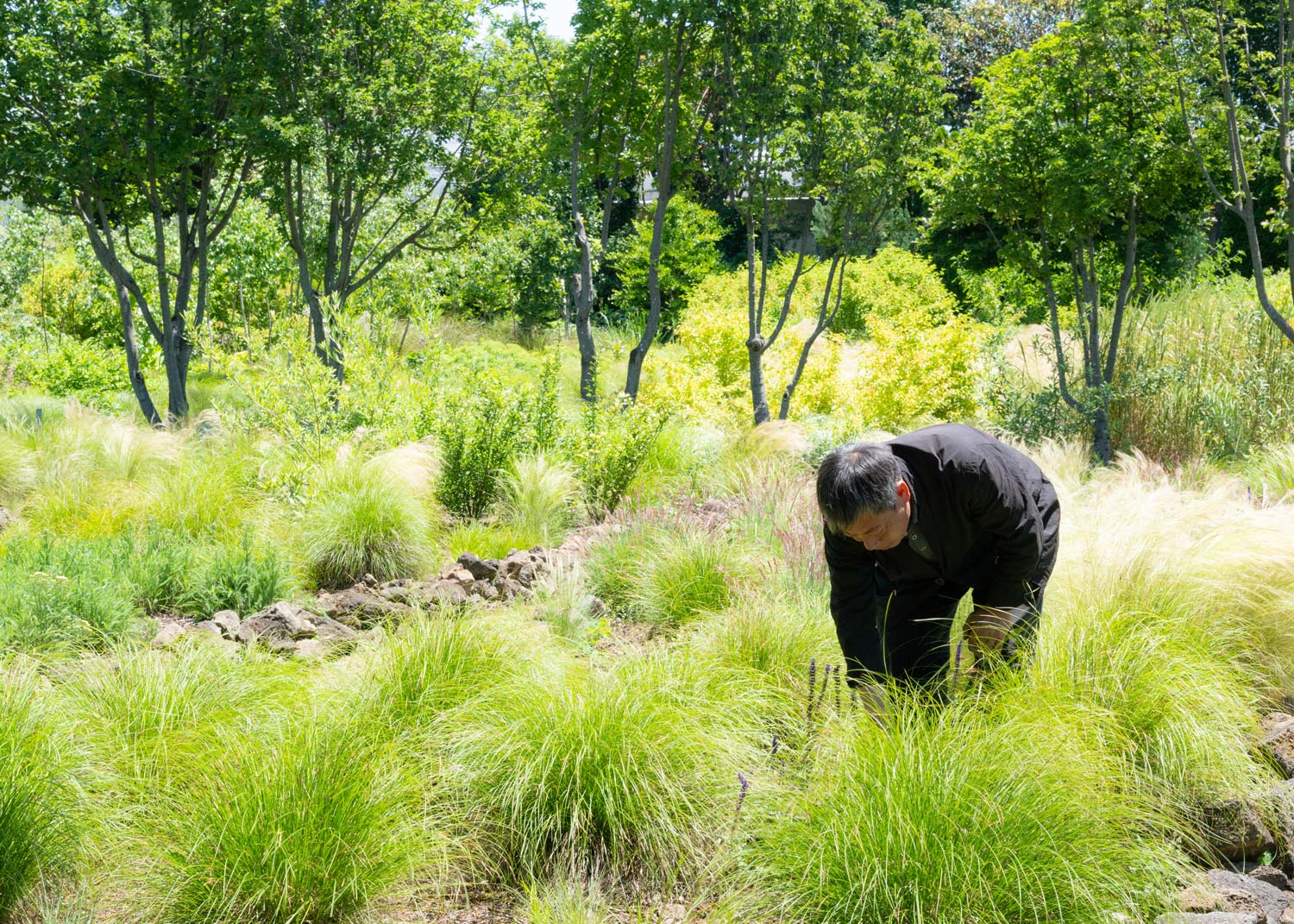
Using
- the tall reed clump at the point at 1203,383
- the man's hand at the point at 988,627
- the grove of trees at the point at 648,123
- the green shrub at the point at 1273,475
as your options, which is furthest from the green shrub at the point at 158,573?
the tall reed clump at the point at 1203,383

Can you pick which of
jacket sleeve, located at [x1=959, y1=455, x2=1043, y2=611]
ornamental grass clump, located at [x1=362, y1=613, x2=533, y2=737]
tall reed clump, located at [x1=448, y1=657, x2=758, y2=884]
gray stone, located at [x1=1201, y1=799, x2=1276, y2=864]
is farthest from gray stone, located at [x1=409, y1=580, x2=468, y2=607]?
gray stone, located at [x1=1201, y1=799, x2=1276, y2=864]

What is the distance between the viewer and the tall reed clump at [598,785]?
9.09ft

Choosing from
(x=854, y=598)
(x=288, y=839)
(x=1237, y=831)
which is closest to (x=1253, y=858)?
(x=1237, y=831)

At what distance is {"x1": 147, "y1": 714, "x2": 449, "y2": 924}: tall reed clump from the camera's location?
7.87ft

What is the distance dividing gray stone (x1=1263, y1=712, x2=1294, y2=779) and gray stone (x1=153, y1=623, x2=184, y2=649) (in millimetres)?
3917

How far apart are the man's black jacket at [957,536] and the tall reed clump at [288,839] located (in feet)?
4.38

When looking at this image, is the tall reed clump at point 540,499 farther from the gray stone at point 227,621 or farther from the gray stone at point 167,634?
the gray stone at point 167,634

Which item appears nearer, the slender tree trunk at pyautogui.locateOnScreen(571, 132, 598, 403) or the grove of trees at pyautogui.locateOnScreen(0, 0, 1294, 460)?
the grove of trees at pyautogui.locateOnScreen(0, 0, 1294, 460)

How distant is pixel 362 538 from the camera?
18.4 feet

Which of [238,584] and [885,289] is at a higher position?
[885,289]

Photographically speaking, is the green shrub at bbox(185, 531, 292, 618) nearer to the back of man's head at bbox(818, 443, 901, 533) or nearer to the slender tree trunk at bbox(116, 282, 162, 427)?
the back of man's head at bbox(818, 443, 901, 533)

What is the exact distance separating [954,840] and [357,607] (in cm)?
330

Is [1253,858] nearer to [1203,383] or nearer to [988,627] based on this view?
[988,627]

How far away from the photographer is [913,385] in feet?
33.0
